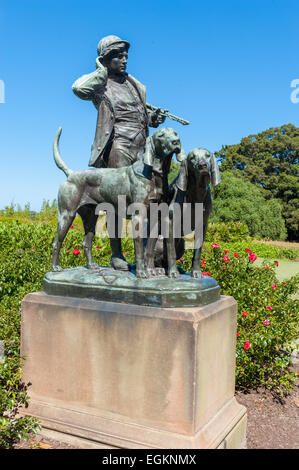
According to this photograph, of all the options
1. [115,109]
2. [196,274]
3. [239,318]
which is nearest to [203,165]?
[196,274]

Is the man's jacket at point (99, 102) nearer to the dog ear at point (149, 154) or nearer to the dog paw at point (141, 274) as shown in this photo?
the dog ear at point (149, 154)

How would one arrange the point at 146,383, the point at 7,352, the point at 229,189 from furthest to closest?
1. the point at 229,189
2. the point at 7,352
3. the point at 146,383

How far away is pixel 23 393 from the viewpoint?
10.7 ft

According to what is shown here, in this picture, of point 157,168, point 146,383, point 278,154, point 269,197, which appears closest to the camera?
point 146,383

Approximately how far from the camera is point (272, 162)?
3591 cm

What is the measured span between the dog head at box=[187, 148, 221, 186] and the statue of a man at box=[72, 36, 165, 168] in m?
1.08

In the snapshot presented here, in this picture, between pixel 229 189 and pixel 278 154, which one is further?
pixel 278 154

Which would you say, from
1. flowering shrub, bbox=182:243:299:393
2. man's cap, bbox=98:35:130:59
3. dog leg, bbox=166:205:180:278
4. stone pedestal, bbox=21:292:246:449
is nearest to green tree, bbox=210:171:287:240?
flowering shrub, bbox=182:243:299:393

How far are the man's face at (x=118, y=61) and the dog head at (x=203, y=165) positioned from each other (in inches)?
56.1

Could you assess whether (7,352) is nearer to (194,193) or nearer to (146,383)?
(146,383)

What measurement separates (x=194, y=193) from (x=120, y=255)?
96cm

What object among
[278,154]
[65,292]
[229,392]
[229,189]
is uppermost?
[278,154]

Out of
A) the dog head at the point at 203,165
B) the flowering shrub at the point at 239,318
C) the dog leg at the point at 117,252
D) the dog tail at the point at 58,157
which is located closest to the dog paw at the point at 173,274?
the dog leg at the point at 117,252
